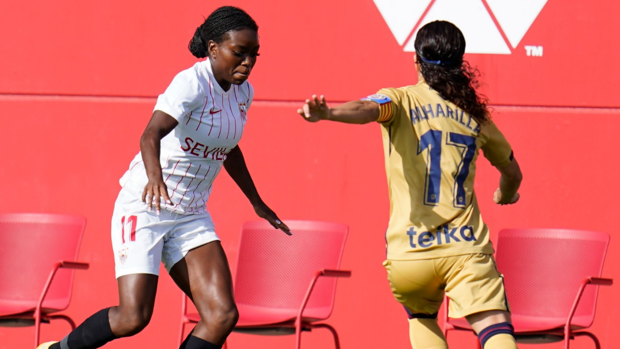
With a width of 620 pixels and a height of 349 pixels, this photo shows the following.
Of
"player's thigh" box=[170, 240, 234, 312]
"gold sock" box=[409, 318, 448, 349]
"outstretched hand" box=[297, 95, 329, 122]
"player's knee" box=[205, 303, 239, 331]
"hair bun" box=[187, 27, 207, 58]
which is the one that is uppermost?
"hair bun" box=[187, 27, 207, 58]

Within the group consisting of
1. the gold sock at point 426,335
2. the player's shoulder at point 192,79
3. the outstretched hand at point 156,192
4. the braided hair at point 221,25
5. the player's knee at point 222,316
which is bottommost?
the gold sock at point 426,335

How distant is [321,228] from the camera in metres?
4.67

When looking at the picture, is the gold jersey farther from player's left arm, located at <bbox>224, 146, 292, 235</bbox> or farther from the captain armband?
player's left arm, located at <bbox>224, 146, 292, 235</bbox>

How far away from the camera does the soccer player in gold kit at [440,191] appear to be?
309cm

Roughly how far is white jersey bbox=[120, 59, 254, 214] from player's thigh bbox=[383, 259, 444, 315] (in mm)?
838

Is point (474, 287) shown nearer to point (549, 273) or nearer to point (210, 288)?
point (210, 288)

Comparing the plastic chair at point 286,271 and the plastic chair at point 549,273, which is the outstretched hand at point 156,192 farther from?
the plastic chair at point 549,273

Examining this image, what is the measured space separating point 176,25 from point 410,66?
1.43 metres


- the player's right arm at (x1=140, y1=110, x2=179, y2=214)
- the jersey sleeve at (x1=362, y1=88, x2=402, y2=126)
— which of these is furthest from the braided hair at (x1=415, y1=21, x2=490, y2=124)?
the player's right arm at (x1=140, y1=110, x2=179, y2=214)

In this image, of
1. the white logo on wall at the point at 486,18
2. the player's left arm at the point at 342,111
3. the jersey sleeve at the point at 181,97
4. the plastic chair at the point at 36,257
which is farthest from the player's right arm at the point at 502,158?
the plastic chair at the point at 36,257

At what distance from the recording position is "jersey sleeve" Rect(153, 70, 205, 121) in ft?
10.7

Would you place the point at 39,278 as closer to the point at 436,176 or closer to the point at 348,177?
the point at 348,177

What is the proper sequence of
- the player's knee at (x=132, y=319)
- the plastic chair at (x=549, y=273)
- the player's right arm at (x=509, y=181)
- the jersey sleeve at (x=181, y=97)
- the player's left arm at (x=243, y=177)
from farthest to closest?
the plastic chair at (x=549, y=273) → the player's left arm at (x=243, y=177) → the player's right arm at (x=509, y=181) → the player's knee at (x=132, y=319) → the jersey sleeve at (x=181, y=97)

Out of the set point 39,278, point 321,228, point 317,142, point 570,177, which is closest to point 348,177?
point 317,142
